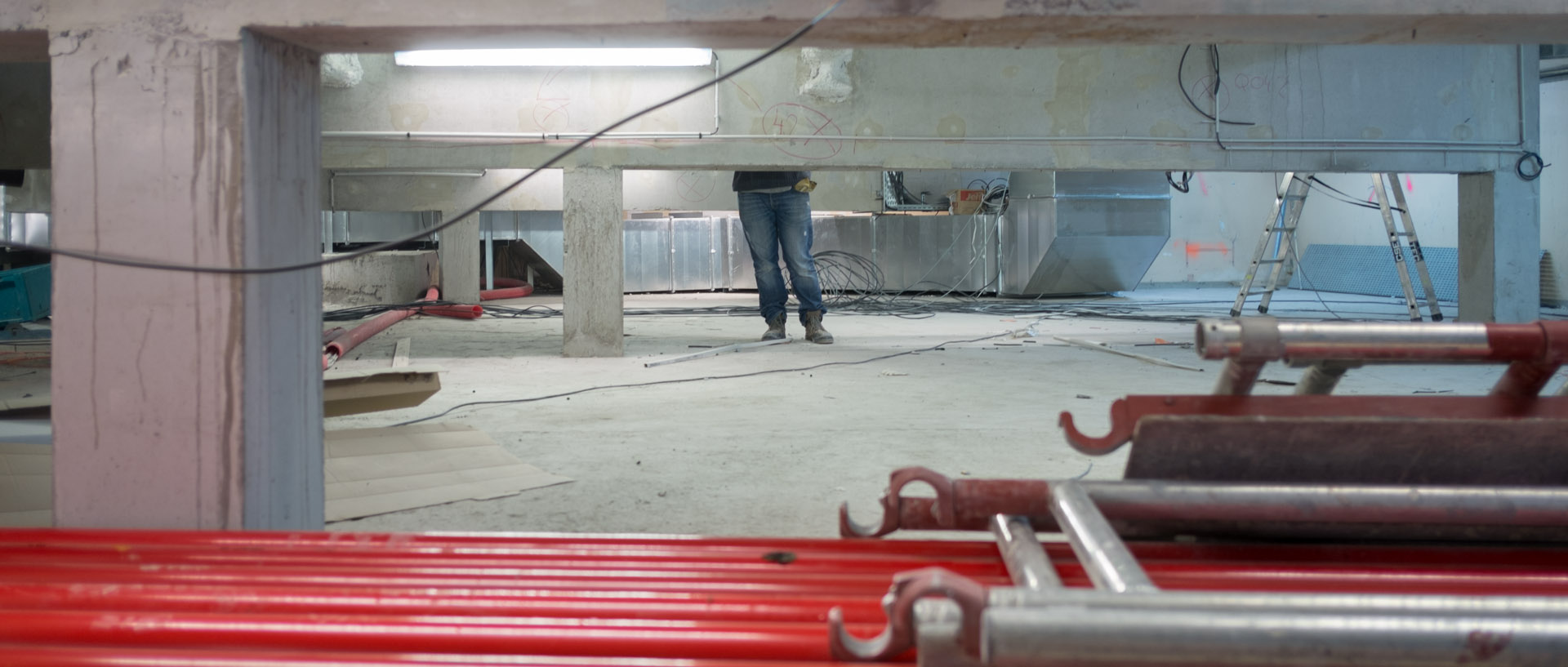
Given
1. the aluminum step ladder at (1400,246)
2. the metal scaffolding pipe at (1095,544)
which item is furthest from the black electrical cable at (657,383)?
the aluminum step ladder at (1400,246)

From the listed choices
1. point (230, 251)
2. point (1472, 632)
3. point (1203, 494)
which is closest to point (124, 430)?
point (230, 251)

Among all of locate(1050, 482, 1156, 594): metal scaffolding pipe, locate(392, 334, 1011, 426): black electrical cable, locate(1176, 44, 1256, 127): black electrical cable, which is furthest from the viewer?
locate(1176, 44, 1256, 127): black electrical cable

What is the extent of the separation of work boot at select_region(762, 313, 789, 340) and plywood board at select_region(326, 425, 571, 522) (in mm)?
3302

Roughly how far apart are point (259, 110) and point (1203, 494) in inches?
→ 67.0

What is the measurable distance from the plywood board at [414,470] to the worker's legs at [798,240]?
319 cm

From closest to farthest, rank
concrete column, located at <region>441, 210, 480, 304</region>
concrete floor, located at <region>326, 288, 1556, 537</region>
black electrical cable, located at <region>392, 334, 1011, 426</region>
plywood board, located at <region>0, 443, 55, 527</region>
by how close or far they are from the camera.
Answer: plywood board, located at <region>0, 443, 55, 527</region>, concrete floor, located at <region>326, 288, 1556, 537</region>, black electrical cable, located at <region>392, 334, 1011, 426</region>, concrete column, located at <region>441, 210, 480, 304</region>

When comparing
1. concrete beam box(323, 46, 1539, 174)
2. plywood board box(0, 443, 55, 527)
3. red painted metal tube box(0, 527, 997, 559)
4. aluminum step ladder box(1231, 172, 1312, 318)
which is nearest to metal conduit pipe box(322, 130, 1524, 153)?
concrete beam box(323, 46, 1539, 174)

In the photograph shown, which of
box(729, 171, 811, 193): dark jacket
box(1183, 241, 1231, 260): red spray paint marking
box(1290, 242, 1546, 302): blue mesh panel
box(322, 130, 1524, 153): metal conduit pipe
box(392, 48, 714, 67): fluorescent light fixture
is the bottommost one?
box(1290, 242, 1546, 302): blue mesh panel

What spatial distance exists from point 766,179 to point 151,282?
4273 millimetres

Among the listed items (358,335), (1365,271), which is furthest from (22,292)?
(1365,271)

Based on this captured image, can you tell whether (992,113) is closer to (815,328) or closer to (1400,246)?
(815,328)

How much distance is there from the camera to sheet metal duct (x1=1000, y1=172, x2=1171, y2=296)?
981 centimetres

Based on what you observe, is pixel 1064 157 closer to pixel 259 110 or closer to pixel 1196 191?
pixel 259 110

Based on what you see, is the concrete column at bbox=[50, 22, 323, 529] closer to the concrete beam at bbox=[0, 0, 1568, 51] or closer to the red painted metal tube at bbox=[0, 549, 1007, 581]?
the concrete beam at bbox=[0, 0, 1568, 51]
